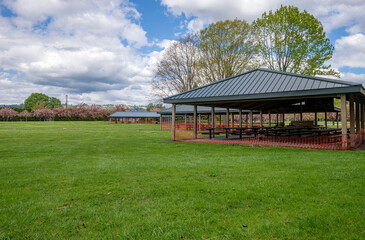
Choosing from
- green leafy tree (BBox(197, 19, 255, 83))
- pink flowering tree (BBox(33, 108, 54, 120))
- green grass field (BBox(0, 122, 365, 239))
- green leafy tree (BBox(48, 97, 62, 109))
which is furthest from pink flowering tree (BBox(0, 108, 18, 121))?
green grass field (BBox(0, 122, 365, 239))

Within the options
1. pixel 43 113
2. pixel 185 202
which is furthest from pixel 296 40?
pixel 43 113

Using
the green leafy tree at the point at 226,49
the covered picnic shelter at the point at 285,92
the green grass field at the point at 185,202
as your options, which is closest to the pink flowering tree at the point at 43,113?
the green leafy tree at the point at 226,49

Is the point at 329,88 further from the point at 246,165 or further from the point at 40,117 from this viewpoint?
the point at 40,117

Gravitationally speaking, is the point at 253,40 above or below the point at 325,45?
above

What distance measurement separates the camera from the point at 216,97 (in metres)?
14.8

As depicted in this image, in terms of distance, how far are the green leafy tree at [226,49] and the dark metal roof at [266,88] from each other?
1758 cm

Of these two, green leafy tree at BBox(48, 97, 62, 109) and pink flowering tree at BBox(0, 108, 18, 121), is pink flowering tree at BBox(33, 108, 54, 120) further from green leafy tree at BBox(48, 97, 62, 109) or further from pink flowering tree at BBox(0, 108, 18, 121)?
green leafy tree at BBox(48, 97, 62, 109)

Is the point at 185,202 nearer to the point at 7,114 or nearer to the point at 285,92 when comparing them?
the point at 285,92

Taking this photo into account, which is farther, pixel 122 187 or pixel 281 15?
pixel 281 15

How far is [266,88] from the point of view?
1344cm

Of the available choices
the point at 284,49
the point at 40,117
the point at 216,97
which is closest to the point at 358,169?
the point at 216,97

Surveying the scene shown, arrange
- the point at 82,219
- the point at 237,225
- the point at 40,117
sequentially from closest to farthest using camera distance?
the point at 237,225
the point at 82,219
the point at 40,117

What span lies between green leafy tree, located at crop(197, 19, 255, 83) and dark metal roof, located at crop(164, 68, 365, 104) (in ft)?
57.7

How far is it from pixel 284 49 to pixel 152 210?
28.2m
